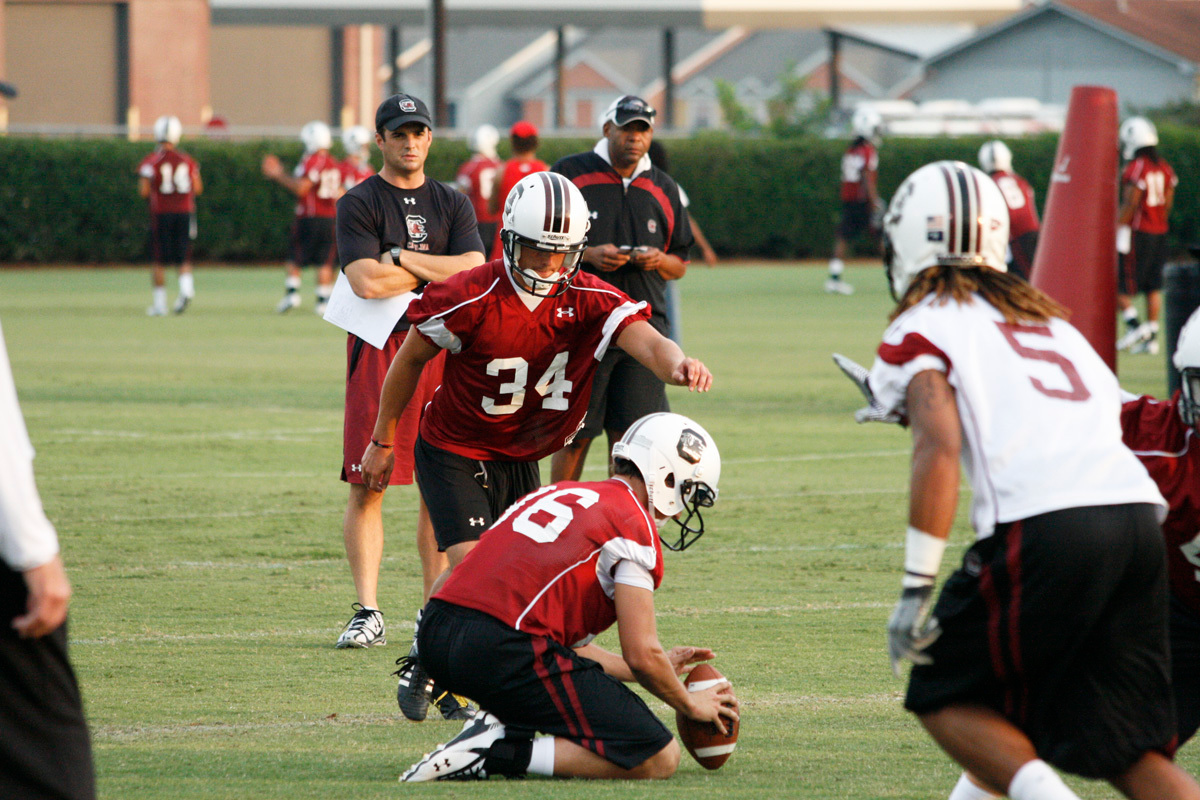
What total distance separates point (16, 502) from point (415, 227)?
3.88m

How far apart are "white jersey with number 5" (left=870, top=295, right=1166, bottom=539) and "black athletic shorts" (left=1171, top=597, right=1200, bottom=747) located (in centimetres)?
87

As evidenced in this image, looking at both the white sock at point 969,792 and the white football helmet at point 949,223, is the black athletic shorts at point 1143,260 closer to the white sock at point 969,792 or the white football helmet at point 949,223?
the white sock at point 969,792

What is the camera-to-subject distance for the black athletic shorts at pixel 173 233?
70.6 feet

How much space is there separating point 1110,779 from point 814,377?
1160cm

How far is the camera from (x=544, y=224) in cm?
529

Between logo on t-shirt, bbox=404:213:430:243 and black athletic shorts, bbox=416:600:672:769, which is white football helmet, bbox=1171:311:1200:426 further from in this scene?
logo on t-shirt, bbox=404:213:430:243

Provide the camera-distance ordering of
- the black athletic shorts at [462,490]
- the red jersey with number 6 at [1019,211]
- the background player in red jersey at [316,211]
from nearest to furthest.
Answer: the black athletic shorts at [462,490], the red jersey with number 6 at [1019,211], the background player in red jersey at [316,211]

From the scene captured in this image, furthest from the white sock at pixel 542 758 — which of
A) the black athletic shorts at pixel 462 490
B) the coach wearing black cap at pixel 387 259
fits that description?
the coach wearing black cap at pixel 387 259

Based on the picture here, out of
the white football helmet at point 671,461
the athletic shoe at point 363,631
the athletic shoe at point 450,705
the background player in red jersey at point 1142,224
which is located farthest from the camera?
the background player in red jersey at point 1142,224

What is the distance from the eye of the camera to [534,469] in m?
5.97

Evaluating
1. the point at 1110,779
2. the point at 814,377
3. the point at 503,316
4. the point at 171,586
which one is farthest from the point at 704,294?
the point at 1110,779

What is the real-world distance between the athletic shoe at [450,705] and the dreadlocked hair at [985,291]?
2.46 metres

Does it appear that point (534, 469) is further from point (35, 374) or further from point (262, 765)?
point (35, 374)

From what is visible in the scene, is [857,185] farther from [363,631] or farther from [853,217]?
[363,631]
